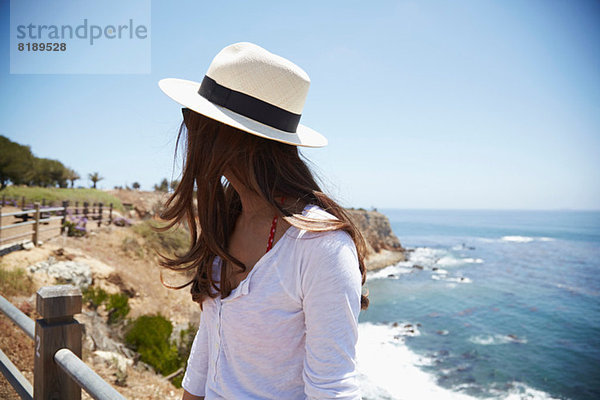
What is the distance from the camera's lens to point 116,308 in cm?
822

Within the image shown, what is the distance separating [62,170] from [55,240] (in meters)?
26.5

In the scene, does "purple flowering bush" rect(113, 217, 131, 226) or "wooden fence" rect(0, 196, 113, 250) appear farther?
"purple flowering bush" rect(113, 217, 131, 226)

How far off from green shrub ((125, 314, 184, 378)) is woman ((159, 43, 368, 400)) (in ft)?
22.2

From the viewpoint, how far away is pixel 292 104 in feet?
3.25

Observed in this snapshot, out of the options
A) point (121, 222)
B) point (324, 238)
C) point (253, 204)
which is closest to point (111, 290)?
point (121, 222)

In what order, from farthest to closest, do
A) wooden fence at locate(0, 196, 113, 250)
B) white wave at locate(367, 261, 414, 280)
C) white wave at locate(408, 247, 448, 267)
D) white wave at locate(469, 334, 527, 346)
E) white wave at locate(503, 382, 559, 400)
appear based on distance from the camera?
white wave at locate(408, 247, 448, 267), white wave at locate(367, 261, 414, 280), white wave at locate(469, 334, 527, 346), white wave at locate(503, 382, 559, 400), wooden fence at locate(0, 196, 113, 250)

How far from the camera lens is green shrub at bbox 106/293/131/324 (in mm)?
7871

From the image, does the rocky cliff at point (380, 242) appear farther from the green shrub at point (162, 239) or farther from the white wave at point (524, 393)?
the green shrub at point (162, 239)

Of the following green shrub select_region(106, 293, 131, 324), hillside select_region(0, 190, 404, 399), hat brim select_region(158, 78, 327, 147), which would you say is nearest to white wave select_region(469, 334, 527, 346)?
hillside select_region(0, 190, 404, 399)

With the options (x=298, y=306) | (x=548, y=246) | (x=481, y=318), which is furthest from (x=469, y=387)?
(x=548, y=246)

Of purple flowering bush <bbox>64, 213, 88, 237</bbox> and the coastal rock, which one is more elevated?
A: purple flowering bush <bbox>64, 213, 88, 237</bbox>

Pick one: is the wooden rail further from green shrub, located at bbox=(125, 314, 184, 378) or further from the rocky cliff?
the rocky cliff

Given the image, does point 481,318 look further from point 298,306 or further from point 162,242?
point 298,306

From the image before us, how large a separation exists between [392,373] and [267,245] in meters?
15.3
